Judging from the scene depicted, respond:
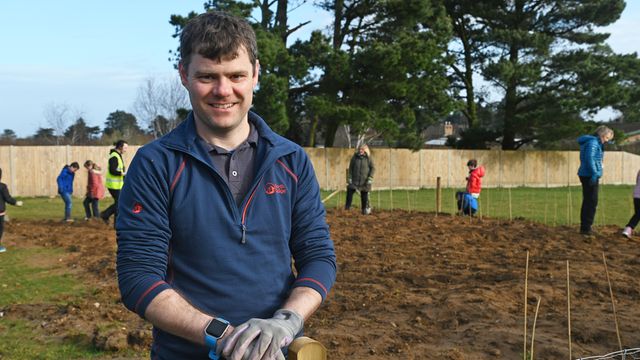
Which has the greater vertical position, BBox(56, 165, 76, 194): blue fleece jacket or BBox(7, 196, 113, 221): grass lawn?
BBox(56, 165, 76, 194): blue fleece jacket

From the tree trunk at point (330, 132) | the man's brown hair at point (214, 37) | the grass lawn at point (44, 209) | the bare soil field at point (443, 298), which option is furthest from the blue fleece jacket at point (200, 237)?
the tree trunk at point (330, 132)

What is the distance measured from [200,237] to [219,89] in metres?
0.45

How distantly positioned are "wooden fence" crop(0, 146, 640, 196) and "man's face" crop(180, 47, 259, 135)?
22.4 meters

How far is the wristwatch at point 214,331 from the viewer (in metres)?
1.60

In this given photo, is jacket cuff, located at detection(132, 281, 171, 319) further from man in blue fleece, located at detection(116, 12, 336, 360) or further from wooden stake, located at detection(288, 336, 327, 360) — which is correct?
wooden stake, located at detection(288, 336, 327, 360)

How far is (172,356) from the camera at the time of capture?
1828mm

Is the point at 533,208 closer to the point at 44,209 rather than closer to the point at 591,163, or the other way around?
the point at 591,163

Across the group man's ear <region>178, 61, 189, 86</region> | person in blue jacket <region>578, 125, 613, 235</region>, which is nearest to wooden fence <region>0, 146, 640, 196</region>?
person in blue jacket <region>578, 125, 613, 235</region>

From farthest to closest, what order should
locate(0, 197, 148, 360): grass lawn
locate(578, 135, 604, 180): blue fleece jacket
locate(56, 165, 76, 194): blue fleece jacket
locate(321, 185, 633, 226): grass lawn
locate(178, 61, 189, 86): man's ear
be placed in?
locate(321, 185, 633, 226): grass lawn < locate(56, 165, 76, 194): blue fleece jacket < locate(578, 135, 604, 180): blue fleece jacket < locate(0, 197, 148, 360): grass lawn < locate(178, 61, 189, 86): man's ear

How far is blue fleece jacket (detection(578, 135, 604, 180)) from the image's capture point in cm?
1002

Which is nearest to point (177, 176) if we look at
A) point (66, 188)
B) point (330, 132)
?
point (66, 188)

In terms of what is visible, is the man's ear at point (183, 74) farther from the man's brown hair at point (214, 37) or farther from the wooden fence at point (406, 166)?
the wooden fence at point (406, 166)

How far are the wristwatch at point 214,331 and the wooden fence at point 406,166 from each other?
893 inches

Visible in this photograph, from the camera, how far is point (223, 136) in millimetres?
1903
